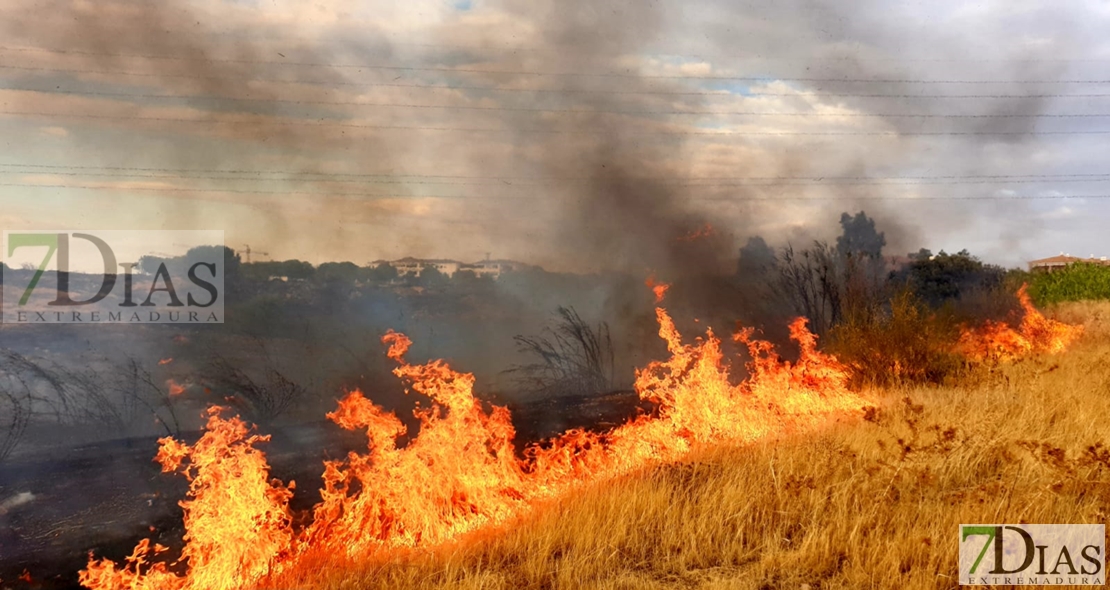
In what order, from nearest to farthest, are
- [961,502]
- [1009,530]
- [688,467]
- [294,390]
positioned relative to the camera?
[1009,530]
[961,502]
[688,467]
[294,390]

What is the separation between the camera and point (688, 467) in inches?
280

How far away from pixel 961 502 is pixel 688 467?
257cm

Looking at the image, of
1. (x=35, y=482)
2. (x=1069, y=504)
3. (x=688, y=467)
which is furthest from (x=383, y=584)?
(x=1069, y=504)

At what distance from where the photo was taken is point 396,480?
6.57m

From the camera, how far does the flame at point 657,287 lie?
56.2ft

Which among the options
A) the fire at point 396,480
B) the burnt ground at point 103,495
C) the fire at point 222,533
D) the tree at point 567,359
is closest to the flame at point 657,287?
the tree at point 567,359

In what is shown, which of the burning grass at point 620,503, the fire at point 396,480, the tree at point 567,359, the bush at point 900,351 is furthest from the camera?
the tree at point 567,359

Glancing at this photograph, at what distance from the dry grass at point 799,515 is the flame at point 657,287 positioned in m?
9.34

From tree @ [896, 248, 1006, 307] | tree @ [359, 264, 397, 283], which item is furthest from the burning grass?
tree @ [896, 248, 1006, 307]

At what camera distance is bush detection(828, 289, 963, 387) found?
12.1 meters

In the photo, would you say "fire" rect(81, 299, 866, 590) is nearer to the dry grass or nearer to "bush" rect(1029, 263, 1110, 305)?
A: the dry grass

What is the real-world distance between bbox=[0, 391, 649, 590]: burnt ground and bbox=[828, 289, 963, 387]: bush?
19.4 feet

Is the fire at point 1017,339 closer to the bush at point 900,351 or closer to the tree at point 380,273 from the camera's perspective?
the bush at point 900,351

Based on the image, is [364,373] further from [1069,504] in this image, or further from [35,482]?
[1069,504]
